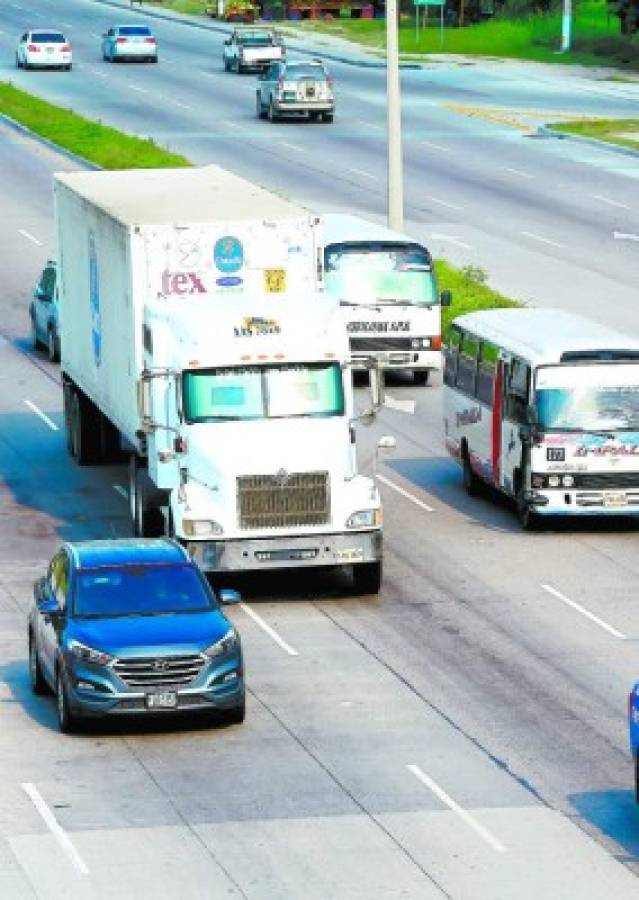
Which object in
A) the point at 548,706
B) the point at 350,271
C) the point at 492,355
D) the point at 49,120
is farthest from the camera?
the point at 49,120

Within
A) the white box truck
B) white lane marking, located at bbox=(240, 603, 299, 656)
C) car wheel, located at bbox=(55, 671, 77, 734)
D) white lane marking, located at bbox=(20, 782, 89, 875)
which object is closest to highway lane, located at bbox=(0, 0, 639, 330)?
A: the white box truck

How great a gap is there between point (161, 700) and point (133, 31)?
84.5m

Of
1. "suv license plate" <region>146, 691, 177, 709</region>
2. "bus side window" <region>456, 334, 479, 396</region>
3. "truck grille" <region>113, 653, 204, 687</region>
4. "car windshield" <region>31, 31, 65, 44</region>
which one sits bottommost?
"car windshield" <region>31, 31, 65, 44</region>

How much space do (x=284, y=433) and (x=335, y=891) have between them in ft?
39.8

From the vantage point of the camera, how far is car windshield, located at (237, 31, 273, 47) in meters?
106

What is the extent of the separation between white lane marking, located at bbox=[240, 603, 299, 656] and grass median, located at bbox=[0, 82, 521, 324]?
21.4 m

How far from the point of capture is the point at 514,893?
2177 cm

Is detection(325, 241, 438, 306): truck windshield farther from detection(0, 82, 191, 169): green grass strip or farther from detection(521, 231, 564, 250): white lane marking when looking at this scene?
detection(0, 82, 191, 169): green grass strip

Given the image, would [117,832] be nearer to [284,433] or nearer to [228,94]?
[284,433]

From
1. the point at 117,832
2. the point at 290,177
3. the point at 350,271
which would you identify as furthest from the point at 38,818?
the point at 290,177

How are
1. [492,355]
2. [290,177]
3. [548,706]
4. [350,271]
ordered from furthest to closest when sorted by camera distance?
[290,177] → [350,271] → [492,355] → [548,706]

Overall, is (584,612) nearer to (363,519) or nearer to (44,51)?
(363,519)

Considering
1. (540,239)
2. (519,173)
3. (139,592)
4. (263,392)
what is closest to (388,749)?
(139,592)

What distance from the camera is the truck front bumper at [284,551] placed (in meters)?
32.9
